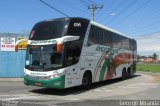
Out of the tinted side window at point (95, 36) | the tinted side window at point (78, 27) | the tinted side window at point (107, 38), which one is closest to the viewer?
the tinted side window at point (78, 27)

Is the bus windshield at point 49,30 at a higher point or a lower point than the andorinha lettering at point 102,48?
higher

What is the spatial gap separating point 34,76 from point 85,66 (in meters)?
3.17

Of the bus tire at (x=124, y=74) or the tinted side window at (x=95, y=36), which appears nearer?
the tinted side window at (x=95, y=36)

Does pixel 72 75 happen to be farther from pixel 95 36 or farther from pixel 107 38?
pixel 107 38

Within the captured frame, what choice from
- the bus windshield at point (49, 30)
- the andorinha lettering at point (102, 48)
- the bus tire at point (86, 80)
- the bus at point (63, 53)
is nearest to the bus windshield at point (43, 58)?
the bus at point (63, 53)

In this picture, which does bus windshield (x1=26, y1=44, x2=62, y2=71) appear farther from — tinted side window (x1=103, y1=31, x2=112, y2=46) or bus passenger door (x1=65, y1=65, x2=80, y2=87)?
tinted side window (x1=103, y1=31, x2=112, y2=46)

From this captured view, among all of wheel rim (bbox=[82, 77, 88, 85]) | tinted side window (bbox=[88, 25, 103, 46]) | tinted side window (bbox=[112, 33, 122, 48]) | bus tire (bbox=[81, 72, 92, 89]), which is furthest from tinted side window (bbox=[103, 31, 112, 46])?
wheel rim (bbox=[82, 77, 88, 85])

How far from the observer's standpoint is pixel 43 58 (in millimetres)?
16453

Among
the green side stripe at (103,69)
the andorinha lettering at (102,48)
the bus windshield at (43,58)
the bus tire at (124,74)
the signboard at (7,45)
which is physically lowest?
the bus tire at (124,74)

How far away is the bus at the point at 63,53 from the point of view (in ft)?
52.7

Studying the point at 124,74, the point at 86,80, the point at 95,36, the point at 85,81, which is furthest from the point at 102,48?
the point at 124,74

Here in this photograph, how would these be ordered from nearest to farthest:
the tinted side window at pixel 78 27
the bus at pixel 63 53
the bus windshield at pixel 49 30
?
the bus at pixel 63 53 < the bus windshield at pixel 49 30 < the tinted side window at pixel 78 27

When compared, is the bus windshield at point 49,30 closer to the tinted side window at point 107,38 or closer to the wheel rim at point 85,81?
the wheel rim at point 85,81

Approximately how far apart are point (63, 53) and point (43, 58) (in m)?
1.06
